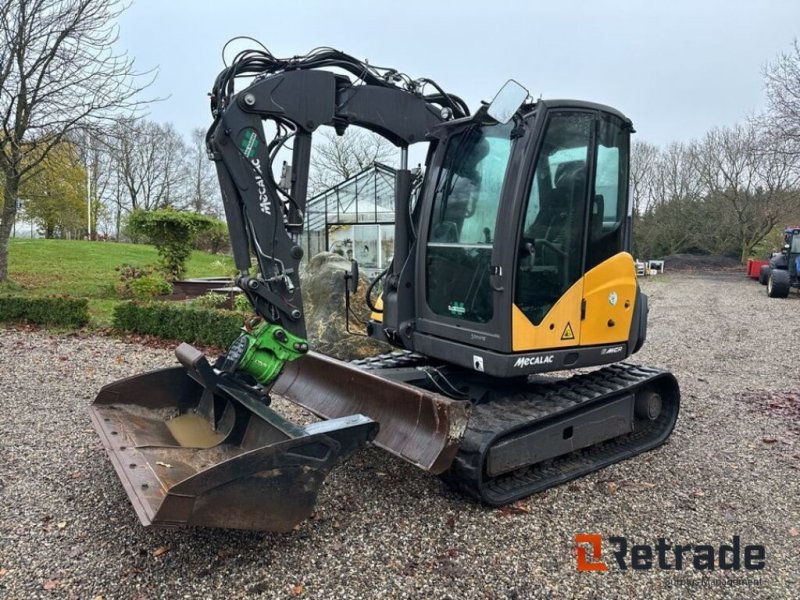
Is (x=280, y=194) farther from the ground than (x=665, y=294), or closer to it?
farther from the ground

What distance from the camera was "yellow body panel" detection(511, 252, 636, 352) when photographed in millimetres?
3945

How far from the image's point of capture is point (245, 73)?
146 inches

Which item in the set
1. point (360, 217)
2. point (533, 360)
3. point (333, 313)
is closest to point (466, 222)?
point (533, 360)

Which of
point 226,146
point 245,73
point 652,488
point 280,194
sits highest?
point 245,73

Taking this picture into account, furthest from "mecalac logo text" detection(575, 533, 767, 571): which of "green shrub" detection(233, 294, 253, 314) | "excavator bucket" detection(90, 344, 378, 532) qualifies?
"green shrub" detection(233, 294, 253, 314)

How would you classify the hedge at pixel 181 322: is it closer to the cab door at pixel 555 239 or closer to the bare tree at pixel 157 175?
the cab door at pixel 555 239

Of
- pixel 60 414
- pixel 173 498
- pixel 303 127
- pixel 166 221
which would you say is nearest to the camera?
pixel 173 498

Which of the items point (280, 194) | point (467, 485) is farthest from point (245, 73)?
point (467, 485)

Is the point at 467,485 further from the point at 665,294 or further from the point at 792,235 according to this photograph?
the point at 792,235

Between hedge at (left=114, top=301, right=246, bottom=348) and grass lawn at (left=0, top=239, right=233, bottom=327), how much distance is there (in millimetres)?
756

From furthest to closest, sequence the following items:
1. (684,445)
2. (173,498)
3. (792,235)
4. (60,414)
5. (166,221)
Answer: (792,235) → (166,221) → (60,414) → (684,445) → (173,498)

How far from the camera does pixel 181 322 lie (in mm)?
9016

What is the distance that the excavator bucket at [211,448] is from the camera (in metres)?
2.80

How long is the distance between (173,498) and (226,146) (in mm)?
2005
